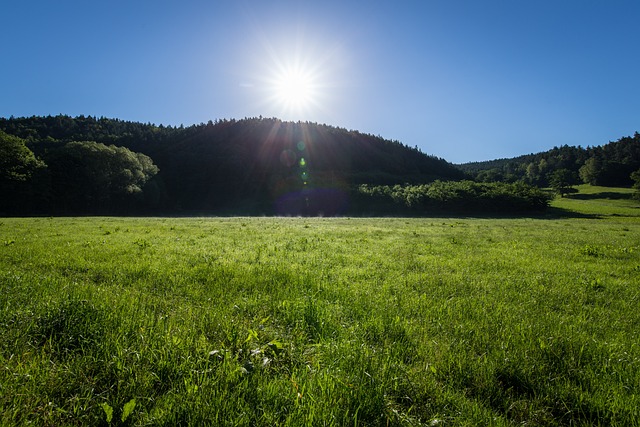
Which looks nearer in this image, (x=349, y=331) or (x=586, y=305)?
(x=349, y=331)

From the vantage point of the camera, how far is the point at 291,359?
4277mm

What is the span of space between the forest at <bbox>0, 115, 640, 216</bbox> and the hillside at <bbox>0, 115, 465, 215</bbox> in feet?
1.55

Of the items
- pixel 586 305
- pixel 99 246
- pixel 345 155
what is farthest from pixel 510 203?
pixel 345 155

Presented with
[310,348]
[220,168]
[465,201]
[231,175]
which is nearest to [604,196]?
[465,201]

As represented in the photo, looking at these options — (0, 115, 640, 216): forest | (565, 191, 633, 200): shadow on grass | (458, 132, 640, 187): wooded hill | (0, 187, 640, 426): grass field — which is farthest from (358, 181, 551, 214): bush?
(0, 187, 640, 426): grass field

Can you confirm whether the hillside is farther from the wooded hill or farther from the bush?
the wooded hill

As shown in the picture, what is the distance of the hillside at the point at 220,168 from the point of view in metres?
82.8

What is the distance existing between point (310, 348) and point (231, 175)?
13516cm

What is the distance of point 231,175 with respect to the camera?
5207 inches

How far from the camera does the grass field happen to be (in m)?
3.22

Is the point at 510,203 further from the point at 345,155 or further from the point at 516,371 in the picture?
the point at 345,155

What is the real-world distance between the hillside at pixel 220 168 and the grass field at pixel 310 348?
82209mm

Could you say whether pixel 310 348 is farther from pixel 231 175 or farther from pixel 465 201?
pixel 231 175

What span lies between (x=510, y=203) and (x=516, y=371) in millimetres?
98377
